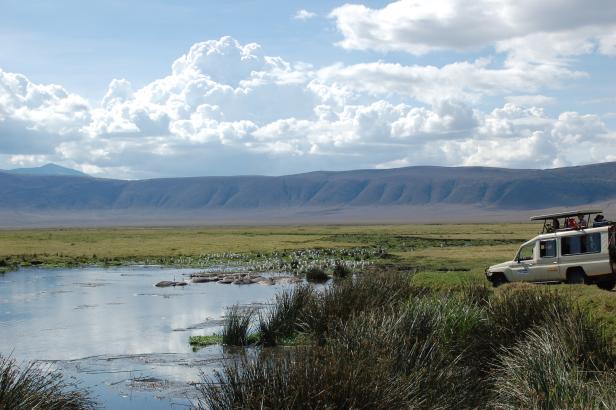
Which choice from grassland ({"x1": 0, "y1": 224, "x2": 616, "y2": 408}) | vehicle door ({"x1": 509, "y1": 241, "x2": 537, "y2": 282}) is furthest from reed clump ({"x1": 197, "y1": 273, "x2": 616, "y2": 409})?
vehicle door ({"x1": 509, "y1": 241, "x2": 537, "y2": 282})

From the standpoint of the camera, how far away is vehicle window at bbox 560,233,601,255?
26.0 meters

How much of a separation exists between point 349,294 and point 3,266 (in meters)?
44.5

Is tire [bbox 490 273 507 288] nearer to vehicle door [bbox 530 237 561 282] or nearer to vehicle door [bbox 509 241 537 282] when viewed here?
vehicle door [bbox 509 241 537 282]

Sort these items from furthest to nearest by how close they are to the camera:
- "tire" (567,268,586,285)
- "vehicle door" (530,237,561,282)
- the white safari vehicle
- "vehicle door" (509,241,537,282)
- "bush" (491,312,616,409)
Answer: "vehicle door" (509,241,537,282) < "vehicle door" (530,237,561,282) < "tire" (567,268,586,285) < the white safari vehicle < "bush" (491,312,616,409)

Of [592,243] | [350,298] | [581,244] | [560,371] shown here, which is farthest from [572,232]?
[560,371]

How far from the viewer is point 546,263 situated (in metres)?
27.3

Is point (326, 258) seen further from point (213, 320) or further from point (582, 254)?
point (582, 254)

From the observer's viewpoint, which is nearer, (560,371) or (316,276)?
(560,371)

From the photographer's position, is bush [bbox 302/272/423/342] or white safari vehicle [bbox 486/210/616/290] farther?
white safari vehicle [bbox 486/210/616/290]

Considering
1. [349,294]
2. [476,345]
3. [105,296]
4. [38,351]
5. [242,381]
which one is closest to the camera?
[242,381]

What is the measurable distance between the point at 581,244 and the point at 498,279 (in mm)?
3488

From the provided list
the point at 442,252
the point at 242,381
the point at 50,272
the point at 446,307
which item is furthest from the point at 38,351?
the point at 442,252

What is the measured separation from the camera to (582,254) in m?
26.2

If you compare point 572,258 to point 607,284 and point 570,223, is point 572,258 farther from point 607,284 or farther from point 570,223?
point 570,223
